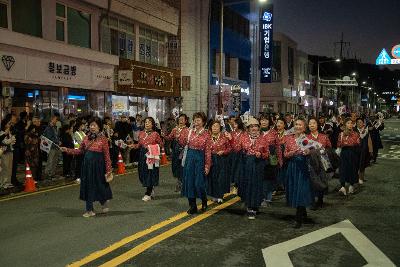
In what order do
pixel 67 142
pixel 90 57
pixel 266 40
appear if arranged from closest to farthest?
pixel 67 142, pixel 90 57, pixel 266 40

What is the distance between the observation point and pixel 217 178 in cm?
869

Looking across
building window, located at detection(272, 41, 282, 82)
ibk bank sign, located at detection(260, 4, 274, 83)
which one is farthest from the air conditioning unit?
building window, located at detection(272, 41, 282, 82)

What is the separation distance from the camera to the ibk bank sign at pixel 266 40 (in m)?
34.2

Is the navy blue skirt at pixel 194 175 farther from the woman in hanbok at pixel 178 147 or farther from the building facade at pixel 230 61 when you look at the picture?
the building facade at pixel 230 61

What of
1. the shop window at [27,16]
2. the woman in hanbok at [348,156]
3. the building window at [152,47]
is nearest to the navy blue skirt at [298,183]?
the woman in hanbok at [348,156]

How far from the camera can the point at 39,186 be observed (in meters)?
11.5

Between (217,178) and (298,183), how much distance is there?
6.67 feet

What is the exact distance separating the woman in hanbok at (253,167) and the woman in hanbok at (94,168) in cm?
245

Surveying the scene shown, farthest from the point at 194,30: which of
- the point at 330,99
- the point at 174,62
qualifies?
the point at 330,99

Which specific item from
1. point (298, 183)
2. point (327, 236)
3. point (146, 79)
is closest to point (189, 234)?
point (298, 183)

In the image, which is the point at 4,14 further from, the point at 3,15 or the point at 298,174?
the point at 298,174

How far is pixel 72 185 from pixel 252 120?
5.94 m

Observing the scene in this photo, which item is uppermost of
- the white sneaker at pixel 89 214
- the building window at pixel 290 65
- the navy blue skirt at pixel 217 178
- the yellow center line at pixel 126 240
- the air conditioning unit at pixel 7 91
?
the building window at pixel 290 65

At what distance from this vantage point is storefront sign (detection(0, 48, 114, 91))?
14859 mm
